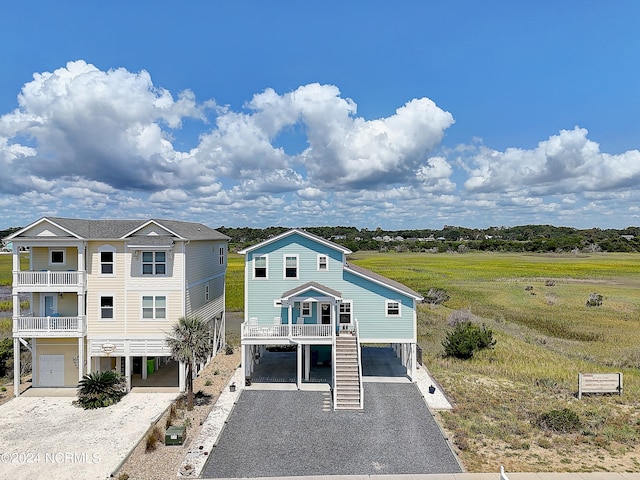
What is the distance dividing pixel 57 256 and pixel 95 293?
2.94 m

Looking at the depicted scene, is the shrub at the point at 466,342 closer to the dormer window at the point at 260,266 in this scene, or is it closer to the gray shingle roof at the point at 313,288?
the gray shingle roof at the point at 313,288

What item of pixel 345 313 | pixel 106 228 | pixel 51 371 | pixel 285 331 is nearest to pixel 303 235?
pixel 345 313

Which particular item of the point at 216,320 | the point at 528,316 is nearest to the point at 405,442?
the point at 216,320

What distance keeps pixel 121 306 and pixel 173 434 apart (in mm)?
Answer: 9083

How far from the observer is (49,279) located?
22.2 meters

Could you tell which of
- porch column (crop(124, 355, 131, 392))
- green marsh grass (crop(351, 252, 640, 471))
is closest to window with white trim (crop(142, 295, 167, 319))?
porch column (crop(124, 355, 131, 392))

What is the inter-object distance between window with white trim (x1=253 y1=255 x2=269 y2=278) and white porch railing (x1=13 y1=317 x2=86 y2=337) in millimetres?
8860

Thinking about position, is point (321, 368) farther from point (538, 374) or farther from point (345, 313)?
point (538, 374)

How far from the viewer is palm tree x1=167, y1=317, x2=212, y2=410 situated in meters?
20.2

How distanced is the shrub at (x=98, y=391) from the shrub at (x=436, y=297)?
38069 mm

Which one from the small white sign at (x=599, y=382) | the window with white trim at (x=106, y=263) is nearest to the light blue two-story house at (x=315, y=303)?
the window with white trim at (x=106, y=263)

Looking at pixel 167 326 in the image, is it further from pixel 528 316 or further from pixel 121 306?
pixel 528 316

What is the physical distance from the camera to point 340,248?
2462 centimetres

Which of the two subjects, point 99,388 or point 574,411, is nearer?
point 574,411
